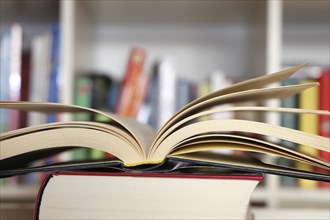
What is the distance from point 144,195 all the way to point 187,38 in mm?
727

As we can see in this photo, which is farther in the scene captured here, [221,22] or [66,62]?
[221,22]

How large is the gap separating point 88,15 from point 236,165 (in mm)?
640

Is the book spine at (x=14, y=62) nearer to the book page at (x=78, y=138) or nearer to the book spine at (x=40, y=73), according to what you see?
the book spine at (x=40, y=73)

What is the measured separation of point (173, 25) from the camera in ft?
3.43

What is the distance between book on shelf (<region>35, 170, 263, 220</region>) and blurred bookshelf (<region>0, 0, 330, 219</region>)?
37 centimetres

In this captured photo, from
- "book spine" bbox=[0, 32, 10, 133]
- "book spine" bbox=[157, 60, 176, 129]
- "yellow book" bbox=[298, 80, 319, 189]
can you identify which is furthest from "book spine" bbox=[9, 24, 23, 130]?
"yellow book" bbox=[298, 80, 319, 189]

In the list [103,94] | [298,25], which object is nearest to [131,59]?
[103,94]

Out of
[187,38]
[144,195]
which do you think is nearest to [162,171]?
[144,195]

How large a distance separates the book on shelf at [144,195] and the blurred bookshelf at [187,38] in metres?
0.37

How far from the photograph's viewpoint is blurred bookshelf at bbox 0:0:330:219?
760 millimetres

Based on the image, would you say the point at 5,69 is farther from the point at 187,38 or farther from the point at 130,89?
the point at 187,38

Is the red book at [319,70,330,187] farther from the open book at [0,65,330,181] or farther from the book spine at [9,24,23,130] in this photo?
the book spine at [9,24,23,130]

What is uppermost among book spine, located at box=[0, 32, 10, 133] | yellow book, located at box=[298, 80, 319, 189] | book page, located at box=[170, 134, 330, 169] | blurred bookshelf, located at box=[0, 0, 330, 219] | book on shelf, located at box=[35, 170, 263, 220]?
blurred bookshelf, located at box=[0, 0, 330, 219]

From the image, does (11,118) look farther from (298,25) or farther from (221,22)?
(298,25)
